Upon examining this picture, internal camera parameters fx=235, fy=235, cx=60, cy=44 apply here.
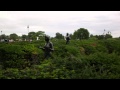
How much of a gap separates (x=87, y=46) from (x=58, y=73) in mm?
17877
